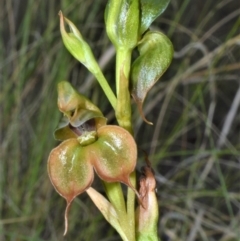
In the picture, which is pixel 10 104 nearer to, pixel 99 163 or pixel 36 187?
pixel 36 187

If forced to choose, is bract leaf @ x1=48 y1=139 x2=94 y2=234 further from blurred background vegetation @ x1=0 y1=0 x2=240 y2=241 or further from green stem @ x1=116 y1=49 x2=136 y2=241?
blurred background vegetation @ x1=0 y1=0 x2=240 y2=241

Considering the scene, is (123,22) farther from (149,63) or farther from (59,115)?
(59,115)

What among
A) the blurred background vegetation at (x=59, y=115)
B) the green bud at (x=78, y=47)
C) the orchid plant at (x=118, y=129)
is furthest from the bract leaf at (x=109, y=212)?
the blurred background vegetation at (x=59, y=115)

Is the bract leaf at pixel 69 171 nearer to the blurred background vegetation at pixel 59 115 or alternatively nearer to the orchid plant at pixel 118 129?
the orchid plant at pixel 118 129

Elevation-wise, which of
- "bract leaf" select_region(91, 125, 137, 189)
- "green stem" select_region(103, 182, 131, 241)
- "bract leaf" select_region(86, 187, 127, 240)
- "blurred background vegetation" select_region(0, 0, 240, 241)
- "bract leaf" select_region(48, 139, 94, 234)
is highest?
"bract leaf" select_region(91, 125, 137, 189)

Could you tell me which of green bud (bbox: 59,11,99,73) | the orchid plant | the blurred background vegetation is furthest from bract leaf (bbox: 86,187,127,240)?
the blurred background vegetation

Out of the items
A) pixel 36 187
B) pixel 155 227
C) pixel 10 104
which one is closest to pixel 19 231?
pixel 36 187

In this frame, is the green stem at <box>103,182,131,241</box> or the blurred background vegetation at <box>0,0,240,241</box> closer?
the green stem at <box>103,182,131,241</box>
